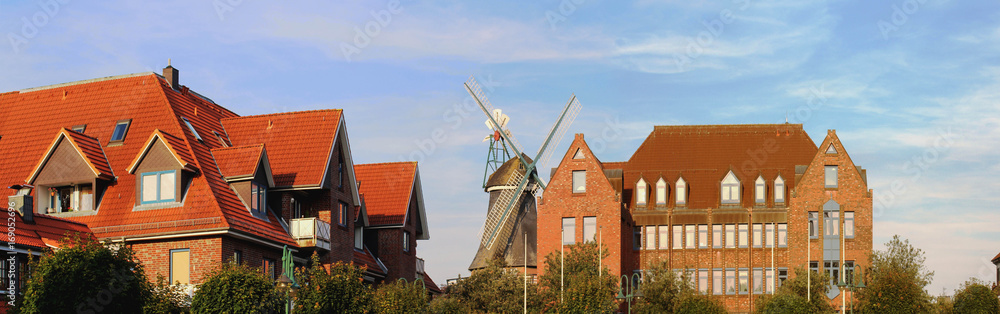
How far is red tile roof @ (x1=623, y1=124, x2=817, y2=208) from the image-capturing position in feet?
266

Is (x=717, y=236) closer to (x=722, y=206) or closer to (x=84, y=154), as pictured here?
(x=722, y=206)

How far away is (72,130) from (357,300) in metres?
13.4

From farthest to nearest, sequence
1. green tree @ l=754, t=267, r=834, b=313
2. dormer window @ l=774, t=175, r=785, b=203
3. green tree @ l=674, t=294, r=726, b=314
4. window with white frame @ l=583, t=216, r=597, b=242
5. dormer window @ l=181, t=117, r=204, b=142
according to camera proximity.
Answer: dormer window @ l=774, t=175, r=785, b=203, window with white frame @ l=583, t=216, r=597, b=242, green tree @ l=674, t=294, r=726, b=314, green tree @ l=754, t=267, r=834, b=313, dormer window @ l=181, t=117, r=204, b=142

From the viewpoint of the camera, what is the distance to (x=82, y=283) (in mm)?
35562

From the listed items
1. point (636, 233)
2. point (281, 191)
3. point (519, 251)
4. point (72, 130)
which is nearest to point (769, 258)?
point (636, 233)

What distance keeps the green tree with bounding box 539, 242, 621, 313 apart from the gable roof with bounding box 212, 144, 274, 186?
17267 millimetres

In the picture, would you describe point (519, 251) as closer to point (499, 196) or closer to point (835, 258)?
point (499, 196)

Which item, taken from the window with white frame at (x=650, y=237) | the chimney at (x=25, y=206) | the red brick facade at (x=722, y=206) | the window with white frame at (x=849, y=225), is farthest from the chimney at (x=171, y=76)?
the window with white frame at (x=849, y=225)

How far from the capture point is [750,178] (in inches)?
3184

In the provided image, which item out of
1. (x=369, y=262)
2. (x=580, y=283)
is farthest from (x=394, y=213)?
(x=580, y=283)

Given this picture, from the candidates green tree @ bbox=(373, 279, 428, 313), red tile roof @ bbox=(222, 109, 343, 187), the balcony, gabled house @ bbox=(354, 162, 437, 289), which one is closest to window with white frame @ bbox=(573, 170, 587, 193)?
gabled house @ bbox=(354, 162, 437, 289)

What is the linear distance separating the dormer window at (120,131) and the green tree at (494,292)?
72.6ft

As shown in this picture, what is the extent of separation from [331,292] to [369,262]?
15033 millimetres

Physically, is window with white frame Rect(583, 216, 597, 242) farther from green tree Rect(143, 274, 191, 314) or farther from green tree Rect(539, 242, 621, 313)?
green tree Rect(143, 274, 191, 314)
